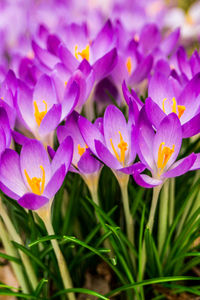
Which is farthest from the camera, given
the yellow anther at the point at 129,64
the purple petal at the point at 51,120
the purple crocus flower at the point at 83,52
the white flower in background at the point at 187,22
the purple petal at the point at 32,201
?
the white flower in background at the point at 187,22

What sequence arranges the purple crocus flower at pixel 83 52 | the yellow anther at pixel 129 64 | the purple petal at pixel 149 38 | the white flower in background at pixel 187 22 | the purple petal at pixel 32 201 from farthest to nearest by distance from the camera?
the white flower in background at pixel 187 22
the purple petal at pixel 149 38
the yellow anther at pixel 129 64
the purple crocus flower at pixel 83 52
the purple petal at pixel 32 201

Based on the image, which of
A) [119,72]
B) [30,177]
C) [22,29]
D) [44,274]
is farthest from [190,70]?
[22,29]

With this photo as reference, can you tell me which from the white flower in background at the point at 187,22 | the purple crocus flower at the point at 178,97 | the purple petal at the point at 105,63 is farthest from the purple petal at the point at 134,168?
the white flower in background at the point at 187,22

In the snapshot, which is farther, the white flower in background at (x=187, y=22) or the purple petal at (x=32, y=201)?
the white flower in background at (x=187, y=22)

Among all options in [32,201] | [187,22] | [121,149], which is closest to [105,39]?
[121,149]

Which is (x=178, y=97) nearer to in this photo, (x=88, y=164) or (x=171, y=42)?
(x=88, y=164)

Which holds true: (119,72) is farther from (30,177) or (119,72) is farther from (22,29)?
(22,29)

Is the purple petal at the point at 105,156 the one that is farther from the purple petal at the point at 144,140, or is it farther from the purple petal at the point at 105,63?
the purple petal at the point at 105,63
